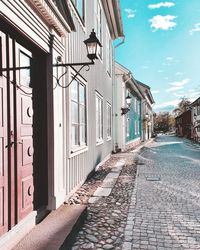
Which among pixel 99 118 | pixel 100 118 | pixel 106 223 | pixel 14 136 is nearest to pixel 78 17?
pixel 14 136

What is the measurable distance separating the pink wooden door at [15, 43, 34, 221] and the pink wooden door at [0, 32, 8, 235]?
0.26 metres

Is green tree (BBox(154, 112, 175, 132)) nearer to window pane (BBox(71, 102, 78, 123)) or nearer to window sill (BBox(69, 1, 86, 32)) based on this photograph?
window sill (BBox(69, 1, 86, 32))

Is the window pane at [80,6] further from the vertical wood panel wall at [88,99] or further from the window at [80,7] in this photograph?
the vertical wood panel wall at [88,99]

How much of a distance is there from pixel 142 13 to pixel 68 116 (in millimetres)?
7716

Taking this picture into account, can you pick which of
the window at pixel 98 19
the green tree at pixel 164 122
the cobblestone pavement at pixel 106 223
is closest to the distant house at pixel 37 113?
the cobblestone pavement at pixel 106 223

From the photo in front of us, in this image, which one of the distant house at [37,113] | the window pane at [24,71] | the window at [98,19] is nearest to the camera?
the distant house at [37,113]

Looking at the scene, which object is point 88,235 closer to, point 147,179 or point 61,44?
point 61,44

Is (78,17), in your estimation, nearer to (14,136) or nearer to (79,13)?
(79,13)

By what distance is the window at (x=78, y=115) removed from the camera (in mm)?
5812

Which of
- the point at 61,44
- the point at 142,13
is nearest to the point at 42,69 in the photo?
the point at 61,44

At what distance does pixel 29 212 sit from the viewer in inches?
147

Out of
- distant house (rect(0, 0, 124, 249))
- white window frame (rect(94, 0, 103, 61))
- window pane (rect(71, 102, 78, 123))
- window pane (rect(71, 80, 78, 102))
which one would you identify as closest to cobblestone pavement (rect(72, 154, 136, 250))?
distant house (rect(0, 0, 124, 249))

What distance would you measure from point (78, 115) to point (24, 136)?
265cm

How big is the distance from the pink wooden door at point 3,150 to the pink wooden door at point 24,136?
262 millimetres
